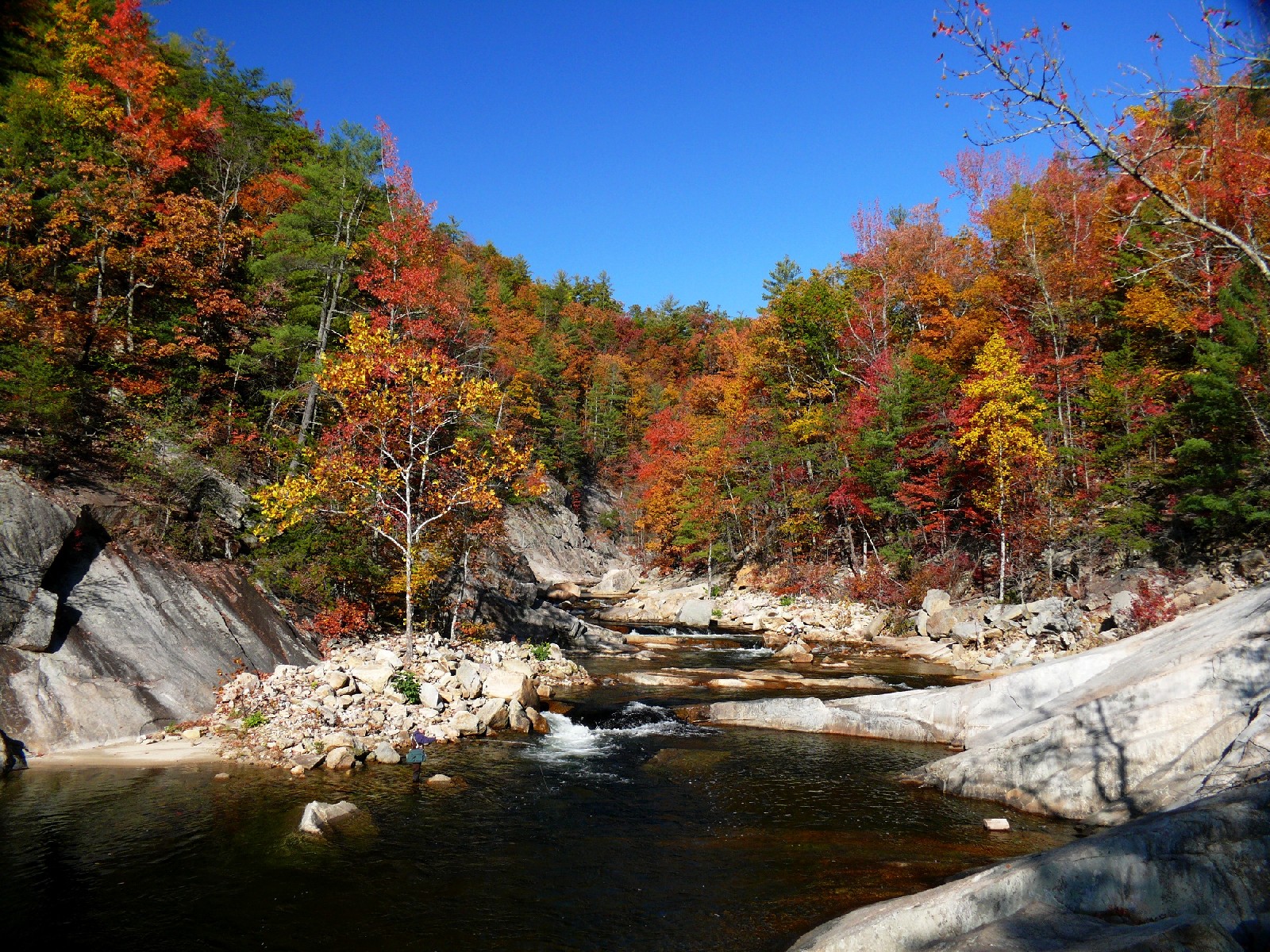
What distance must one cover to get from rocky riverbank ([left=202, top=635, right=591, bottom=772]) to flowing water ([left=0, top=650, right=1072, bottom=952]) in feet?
2.52

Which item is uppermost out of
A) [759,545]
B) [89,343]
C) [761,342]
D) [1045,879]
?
[761,342]

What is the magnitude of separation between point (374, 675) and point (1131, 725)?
14225mm

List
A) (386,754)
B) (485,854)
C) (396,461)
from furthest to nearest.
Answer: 1. (396,461)
2. (386,754)
3. (485,854)

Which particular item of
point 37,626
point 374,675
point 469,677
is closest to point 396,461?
point 374,675

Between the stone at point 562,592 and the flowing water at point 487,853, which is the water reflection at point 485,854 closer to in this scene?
the flowing water at point 487,853

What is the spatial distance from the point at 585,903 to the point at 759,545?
122 feet

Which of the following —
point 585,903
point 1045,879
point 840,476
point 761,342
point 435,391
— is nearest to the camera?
point 1045,879

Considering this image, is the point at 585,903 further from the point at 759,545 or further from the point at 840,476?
the point at 759,545

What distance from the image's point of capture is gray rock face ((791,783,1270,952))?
527 centimetres

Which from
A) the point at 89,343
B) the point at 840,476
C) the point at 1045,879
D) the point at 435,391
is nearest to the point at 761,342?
the point at 840,476

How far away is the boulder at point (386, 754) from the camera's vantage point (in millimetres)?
13117

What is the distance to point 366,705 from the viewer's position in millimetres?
14867

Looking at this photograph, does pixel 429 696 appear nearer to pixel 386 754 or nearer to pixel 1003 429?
pixel 386 754

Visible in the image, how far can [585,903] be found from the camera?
323 inches
